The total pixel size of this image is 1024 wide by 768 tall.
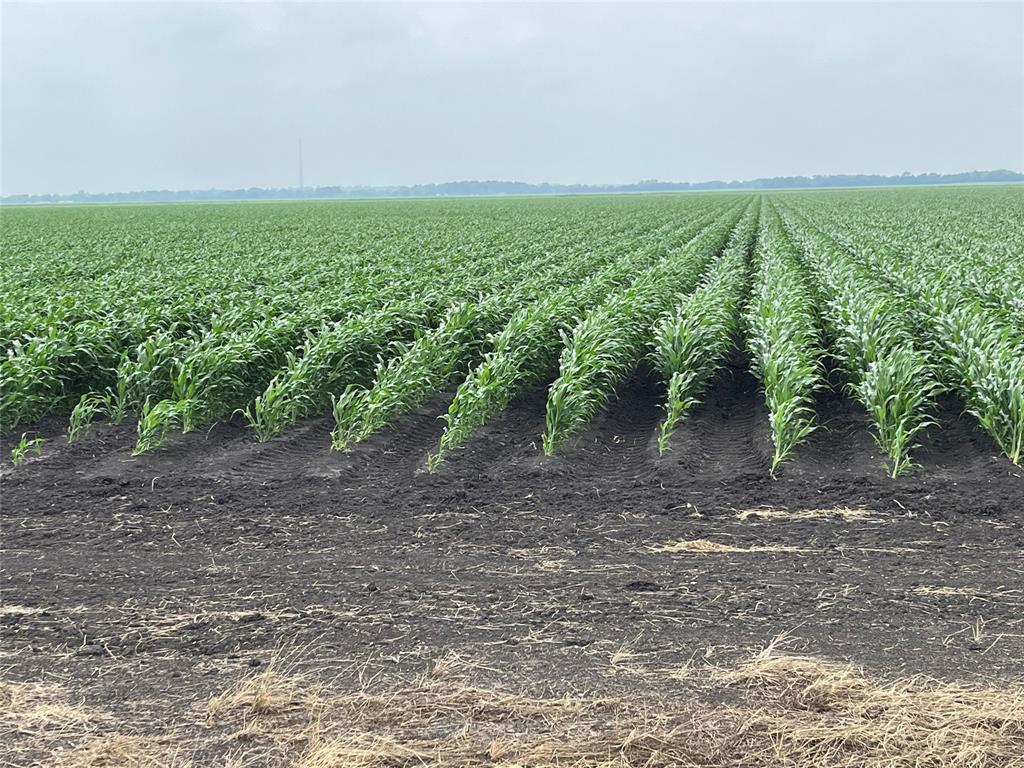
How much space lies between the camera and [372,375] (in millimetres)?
10117

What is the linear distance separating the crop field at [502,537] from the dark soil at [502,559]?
0.02 meters

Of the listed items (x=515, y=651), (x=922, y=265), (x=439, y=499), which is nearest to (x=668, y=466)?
(x=439, y=499)

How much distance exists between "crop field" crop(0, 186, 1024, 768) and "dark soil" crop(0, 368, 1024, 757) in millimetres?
25

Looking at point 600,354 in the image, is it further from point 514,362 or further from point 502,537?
point 502,537

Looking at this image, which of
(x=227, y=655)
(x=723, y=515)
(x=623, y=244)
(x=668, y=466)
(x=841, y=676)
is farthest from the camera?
(x=623, y=244)

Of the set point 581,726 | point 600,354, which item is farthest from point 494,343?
point 581,726

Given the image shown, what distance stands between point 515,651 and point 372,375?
6287 millimetres

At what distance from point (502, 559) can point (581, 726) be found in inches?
73.1

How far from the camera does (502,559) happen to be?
5.31 m

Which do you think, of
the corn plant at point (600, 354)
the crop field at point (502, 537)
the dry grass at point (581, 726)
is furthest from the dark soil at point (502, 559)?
the corn plant at point (600, 354)

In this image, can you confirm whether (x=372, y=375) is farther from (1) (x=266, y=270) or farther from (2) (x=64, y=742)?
(1) (x=266, y=270)

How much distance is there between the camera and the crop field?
3.58 meters

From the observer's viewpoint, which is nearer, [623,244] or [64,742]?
[64,742]

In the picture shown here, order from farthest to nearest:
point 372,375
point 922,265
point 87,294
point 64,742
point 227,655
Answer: point 922,265
point 87,294
point 372,375
point 227,655
point 64,742
